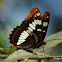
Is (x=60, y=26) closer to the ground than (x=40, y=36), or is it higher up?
higher up

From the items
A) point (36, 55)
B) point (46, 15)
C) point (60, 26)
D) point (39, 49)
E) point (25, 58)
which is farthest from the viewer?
point (60, 26)

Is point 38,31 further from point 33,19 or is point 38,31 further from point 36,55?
point 36,55

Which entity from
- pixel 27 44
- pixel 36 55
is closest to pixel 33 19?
pixel 27 44

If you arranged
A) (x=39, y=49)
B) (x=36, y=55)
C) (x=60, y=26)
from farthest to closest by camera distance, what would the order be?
(x=60, y=26)
(x=39, y=49)
(x=36, y=55)

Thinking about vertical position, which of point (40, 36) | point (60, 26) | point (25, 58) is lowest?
point (25, 58)

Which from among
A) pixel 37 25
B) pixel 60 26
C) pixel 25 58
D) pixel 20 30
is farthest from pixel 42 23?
pixel 25 58

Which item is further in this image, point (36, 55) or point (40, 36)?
point (40, 36)
